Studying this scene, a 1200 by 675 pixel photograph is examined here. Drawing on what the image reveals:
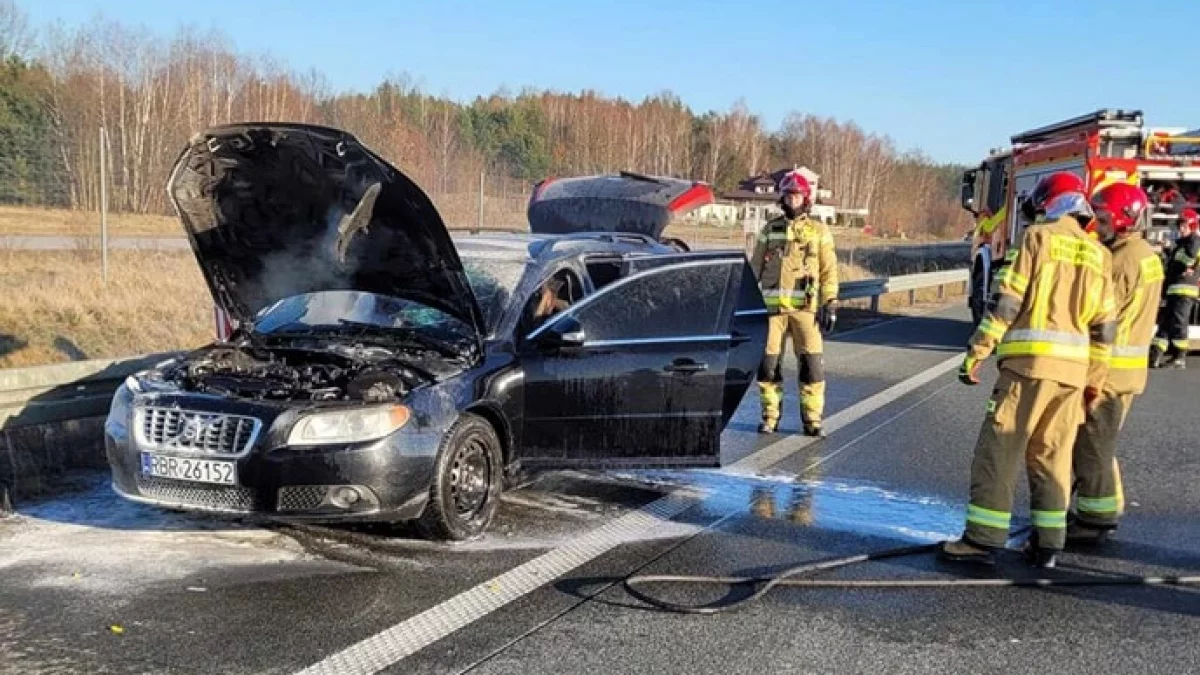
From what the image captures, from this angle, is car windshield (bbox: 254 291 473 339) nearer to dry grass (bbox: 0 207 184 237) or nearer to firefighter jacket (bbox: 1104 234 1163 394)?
firefighter jacket (bbox: 1104 234 1163 394)

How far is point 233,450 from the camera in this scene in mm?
4645

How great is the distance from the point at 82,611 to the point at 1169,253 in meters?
13.0

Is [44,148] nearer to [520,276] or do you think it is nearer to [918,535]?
[520,276]

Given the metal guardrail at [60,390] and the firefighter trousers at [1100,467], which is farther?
the metal guardrail at [60,390]

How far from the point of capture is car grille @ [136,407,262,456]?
465 cm

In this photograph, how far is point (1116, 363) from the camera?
215 inches

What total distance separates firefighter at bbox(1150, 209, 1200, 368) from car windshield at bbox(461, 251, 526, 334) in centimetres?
957

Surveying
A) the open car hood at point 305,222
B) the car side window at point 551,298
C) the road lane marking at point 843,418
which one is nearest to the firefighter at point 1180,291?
the road lane marking at point 843,418

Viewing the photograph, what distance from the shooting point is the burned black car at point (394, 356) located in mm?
4695

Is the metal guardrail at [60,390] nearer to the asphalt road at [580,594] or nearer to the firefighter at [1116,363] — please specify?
the asphalt road at [580,594]

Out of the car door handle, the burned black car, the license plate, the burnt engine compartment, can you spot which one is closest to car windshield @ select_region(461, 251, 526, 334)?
the burned black car

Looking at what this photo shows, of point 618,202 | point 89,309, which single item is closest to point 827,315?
point 618,202

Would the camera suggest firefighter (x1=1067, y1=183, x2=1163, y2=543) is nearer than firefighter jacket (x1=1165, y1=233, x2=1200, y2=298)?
Yes

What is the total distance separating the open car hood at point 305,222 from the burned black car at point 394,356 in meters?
0.01
